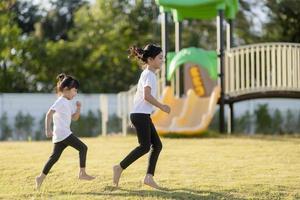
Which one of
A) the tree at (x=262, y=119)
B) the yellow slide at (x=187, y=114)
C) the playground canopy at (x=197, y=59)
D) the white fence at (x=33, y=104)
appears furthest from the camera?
the tree at (x=262, y=119)

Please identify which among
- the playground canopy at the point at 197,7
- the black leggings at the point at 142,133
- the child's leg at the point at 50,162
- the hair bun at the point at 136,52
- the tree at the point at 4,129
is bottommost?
the tree at the point at 4,129

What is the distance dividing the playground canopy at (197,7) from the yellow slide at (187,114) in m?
1.96

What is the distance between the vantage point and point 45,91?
26641 millimetres

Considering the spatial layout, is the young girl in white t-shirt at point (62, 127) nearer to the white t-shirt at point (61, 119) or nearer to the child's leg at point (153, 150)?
the white t-shirt at point (61, 119)

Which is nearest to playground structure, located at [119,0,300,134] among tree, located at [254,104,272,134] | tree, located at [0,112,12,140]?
tree, located at [254,104,272,134]

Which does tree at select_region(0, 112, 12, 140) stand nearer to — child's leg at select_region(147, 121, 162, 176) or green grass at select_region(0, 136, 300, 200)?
green grass at select_region(0, 136, 300, 200)

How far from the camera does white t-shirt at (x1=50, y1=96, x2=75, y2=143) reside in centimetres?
603

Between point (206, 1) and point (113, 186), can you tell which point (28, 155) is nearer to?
point (113, 186)

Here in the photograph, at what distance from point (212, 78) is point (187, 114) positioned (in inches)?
41.6

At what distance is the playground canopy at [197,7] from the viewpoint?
14188 mm

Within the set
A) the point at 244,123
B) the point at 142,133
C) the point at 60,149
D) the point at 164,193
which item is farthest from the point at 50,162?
the point at 244,123

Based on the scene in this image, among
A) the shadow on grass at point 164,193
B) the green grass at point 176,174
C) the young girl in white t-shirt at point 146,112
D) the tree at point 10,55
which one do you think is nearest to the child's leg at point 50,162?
the green grass at point 176,174

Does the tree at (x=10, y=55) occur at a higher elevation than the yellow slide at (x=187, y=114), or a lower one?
higher

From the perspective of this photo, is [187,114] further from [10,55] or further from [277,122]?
[10,55]
